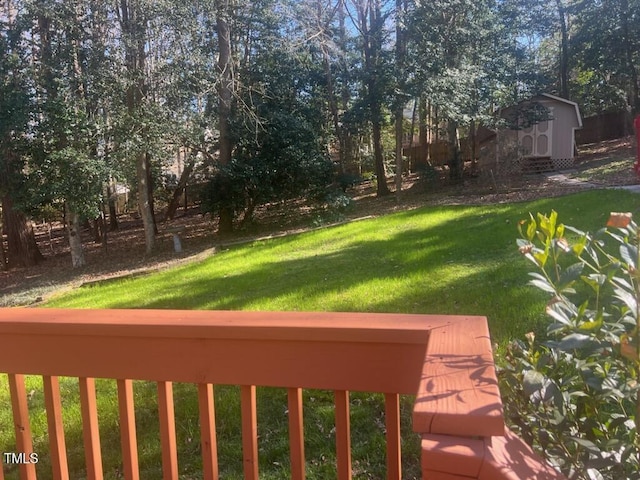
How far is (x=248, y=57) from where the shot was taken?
15109 millimetres

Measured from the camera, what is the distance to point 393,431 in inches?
54.3

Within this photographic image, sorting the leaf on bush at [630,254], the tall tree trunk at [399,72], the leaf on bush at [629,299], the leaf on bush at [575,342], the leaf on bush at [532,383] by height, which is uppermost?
the tall tree trunk at [399,72]

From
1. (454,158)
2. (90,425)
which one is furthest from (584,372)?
(454,158)

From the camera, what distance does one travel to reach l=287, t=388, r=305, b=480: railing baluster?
1407 millimetres

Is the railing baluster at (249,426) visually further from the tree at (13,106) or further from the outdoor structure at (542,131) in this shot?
the outdoor structure at (542,131)

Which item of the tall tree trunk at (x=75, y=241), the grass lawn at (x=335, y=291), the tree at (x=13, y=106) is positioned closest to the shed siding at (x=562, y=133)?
the grass lawn at (x=335, y=291)

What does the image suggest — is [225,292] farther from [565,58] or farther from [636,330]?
[565,58]

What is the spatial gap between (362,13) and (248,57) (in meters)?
4.32

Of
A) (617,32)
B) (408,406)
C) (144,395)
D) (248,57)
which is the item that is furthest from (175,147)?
(617,32)

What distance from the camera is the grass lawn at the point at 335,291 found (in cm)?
297

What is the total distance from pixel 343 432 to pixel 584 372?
578 millimetres

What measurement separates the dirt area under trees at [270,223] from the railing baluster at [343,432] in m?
9.62

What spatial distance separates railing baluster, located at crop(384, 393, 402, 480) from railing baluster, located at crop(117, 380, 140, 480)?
2.29 ft

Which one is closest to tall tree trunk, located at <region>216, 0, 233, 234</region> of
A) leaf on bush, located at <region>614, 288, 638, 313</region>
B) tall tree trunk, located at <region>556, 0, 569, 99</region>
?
leaf on bush, located at <region>614, 288, 638, 313</region>
